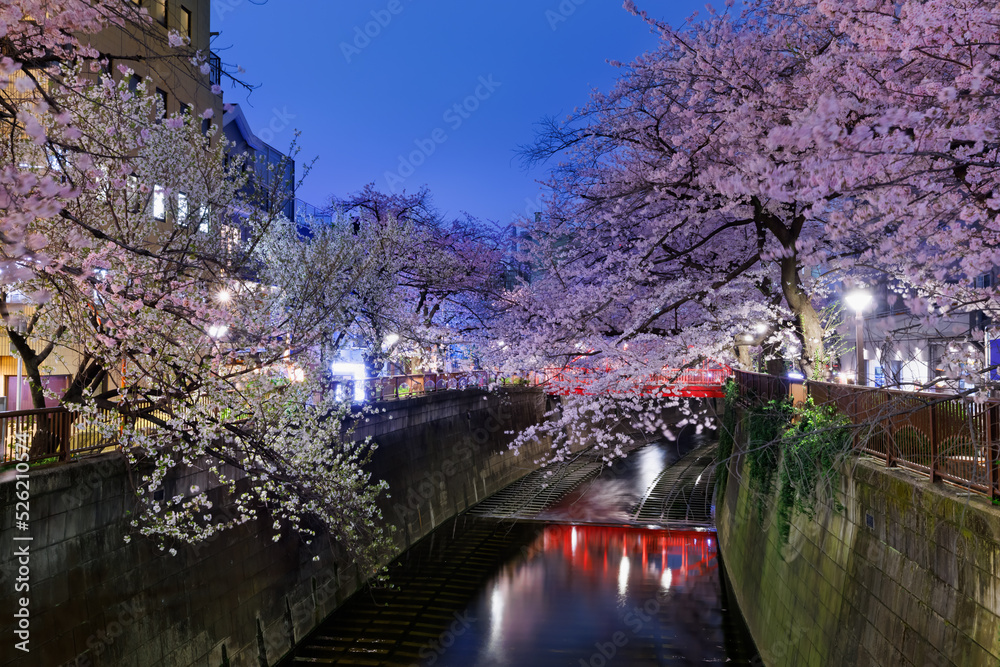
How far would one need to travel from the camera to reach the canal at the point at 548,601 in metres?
14.6

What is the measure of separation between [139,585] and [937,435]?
10816 mm

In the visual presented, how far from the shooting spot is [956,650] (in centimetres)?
591

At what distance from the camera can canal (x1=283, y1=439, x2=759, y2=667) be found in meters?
14.6

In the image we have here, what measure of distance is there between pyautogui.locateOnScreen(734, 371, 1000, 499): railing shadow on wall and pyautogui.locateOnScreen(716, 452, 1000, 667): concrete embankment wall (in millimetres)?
198

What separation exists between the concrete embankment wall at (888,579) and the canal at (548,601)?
3967 millimetres

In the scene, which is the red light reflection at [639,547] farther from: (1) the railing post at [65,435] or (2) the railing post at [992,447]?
(1) the railing post at [65,435]

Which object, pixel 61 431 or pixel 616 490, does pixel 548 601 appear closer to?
pixel 61 431

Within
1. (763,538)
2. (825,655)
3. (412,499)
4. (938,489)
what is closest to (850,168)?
(938,489)

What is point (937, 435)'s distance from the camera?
7.32m

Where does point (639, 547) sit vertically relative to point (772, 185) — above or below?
below

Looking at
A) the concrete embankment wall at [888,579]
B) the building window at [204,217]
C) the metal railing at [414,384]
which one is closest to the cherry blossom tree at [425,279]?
the metal railing at [414,384]

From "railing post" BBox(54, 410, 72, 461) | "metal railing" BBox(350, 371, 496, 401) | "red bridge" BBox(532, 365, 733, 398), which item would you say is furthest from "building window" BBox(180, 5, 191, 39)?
"railing post" BBox(54, 410, 72, 461)

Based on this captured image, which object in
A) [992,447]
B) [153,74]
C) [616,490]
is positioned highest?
[153,74]

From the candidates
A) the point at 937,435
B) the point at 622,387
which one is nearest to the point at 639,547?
the point at 622,387
